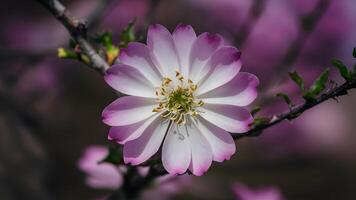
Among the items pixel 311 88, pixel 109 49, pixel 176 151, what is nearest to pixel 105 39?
pixel 109 49

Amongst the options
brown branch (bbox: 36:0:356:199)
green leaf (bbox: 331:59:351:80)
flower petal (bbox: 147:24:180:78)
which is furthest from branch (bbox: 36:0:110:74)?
green leaf (bbox: 331:59:351:80)

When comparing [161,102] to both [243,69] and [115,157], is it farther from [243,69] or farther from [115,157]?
[243,69]

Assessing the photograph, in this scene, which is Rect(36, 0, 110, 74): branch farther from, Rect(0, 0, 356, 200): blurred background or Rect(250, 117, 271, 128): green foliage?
Rect(0, 0, 356, 200): blurred background

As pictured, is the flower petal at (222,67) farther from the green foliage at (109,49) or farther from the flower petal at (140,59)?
the green foliage at (109,49)

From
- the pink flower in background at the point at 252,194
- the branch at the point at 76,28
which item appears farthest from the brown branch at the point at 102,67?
the pink flower in background at the point at 252,194

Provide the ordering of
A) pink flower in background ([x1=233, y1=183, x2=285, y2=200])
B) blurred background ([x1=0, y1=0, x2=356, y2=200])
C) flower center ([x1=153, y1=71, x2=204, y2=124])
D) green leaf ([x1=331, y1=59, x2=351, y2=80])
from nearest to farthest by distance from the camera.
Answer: green leaf ([x1=331, y1=59, x2=351, y2=80]), flower center ([x1=153, y1=71, x2=204, y2=124]), pink flower in background ([x1=233, y1=183, x2=285, y2=200]), blurred background ([x1=0, y1=0, x2=356, y2=200])

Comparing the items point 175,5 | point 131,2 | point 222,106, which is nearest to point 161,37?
point 222,106

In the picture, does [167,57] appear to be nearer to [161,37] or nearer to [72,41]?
[161,37]
